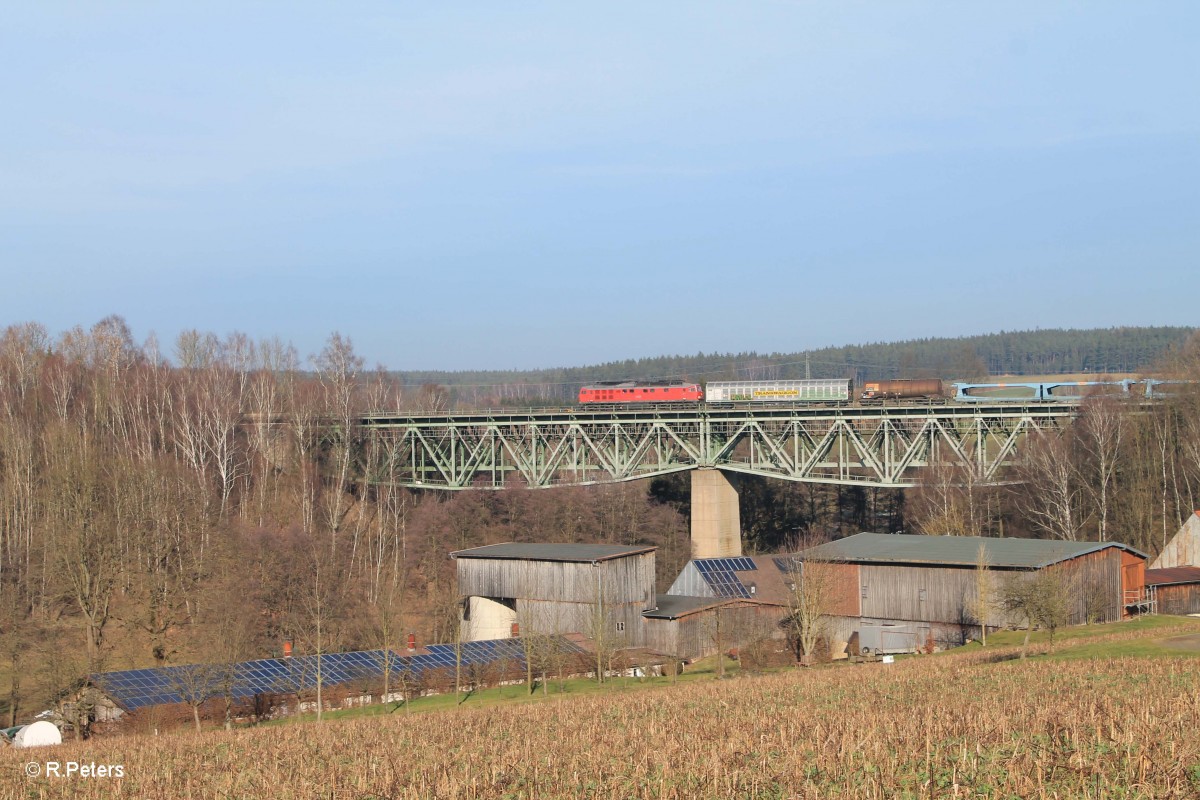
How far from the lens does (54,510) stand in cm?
6956

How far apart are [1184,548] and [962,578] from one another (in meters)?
17.4

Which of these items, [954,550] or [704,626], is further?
[704,626]

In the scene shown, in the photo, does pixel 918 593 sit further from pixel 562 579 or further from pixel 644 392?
pixel 644 392

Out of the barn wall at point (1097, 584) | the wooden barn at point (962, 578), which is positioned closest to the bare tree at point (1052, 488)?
the wooden barn at point (962, 578)

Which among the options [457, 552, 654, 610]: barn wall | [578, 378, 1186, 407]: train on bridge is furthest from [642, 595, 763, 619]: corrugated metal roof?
[578, 378, 1186, 407]: train on bridge

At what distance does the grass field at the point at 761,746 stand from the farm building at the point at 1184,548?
85.0 ft

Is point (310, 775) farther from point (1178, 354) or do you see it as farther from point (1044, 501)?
point (1178, 354)

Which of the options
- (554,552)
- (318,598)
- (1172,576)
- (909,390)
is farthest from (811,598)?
(909,390)

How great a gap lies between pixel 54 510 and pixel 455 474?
3155 centimetres

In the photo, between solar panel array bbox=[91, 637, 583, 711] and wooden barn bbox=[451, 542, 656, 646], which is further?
wooden barn bbox=[451, 542, 656, 646]

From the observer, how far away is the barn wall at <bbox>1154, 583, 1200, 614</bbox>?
5828 centimetres

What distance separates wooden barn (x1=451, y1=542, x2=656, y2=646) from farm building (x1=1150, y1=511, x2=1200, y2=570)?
29163mm

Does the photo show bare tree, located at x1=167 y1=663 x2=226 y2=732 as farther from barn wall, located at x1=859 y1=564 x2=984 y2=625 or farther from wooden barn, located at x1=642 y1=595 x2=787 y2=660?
barn wall, located at x1=859 y1=564 x2=984 y2=625

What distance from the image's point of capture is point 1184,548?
63188mm
